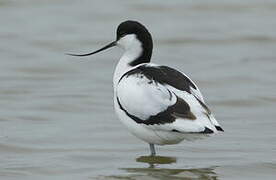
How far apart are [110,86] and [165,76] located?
441cm

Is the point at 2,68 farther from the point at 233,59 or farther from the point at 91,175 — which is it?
the point at 91,175

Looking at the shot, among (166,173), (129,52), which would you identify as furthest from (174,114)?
(129,52)

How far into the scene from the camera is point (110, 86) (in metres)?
13.6

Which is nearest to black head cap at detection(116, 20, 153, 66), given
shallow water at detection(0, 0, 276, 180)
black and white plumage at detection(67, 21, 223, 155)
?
black and white plumage at detection(67, 21, 223, 155)

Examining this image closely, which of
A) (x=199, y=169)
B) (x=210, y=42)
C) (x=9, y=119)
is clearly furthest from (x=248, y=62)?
(x=199, y=169)

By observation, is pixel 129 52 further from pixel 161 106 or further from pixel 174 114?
pixel 174 114

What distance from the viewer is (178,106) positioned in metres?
8.95

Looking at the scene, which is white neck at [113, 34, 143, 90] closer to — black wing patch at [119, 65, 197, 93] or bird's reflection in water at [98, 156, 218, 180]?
black wing patch at [119, 65, 197, 93]

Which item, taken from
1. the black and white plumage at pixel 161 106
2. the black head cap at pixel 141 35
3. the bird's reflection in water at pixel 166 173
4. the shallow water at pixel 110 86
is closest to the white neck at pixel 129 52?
the black head cap at pixel 141 35

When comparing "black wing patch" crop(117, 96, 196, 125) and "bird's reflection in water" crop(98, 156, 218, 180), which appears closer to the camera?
"black wing patch" crop(117, 96, 196, 125)

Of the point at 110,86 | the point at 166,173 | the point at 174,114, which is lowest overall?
the point at 166,173

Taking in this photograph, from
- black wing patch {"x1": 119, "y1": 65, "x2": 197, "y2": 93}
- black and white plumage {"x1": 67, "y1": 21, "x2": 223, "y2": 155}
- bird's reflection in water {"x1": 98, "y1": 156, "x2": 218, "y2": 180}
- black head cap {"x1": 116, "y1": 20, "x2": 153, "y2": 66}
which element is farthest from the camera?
black head cap {"x1": 116, "y1": 20, "x2": 153, "y2": 66}

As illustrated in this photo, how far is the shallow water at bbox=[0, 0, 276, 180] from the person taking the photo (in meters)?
9.59

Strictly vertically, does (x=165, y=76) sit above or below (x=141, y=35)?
below
